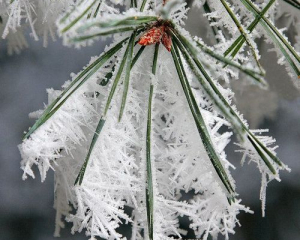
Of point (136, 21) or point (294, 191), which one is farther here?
point (294, 191)

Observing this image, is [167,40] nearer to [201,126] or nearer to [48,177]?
[201,126]

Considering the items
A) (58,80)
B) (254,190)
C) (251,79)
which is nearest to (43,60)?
Result: (58,80)

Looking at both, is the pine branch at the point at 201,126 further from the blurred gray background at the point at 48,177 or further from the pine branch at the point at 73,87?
the blurred gray background at the point at 48,177

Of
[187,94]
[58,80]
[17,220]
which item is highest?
[187,94]

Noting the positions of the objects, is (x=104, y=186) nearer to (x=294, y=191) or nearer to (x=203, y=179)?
(x=203, y=179)

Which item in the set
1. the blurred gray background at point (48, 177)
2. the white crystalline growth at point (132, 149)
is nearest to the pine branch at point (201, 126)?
the white crystalline growth at point (132, 149)

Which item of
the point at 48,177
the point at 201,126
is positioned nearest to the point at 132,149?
the point at 201,126
